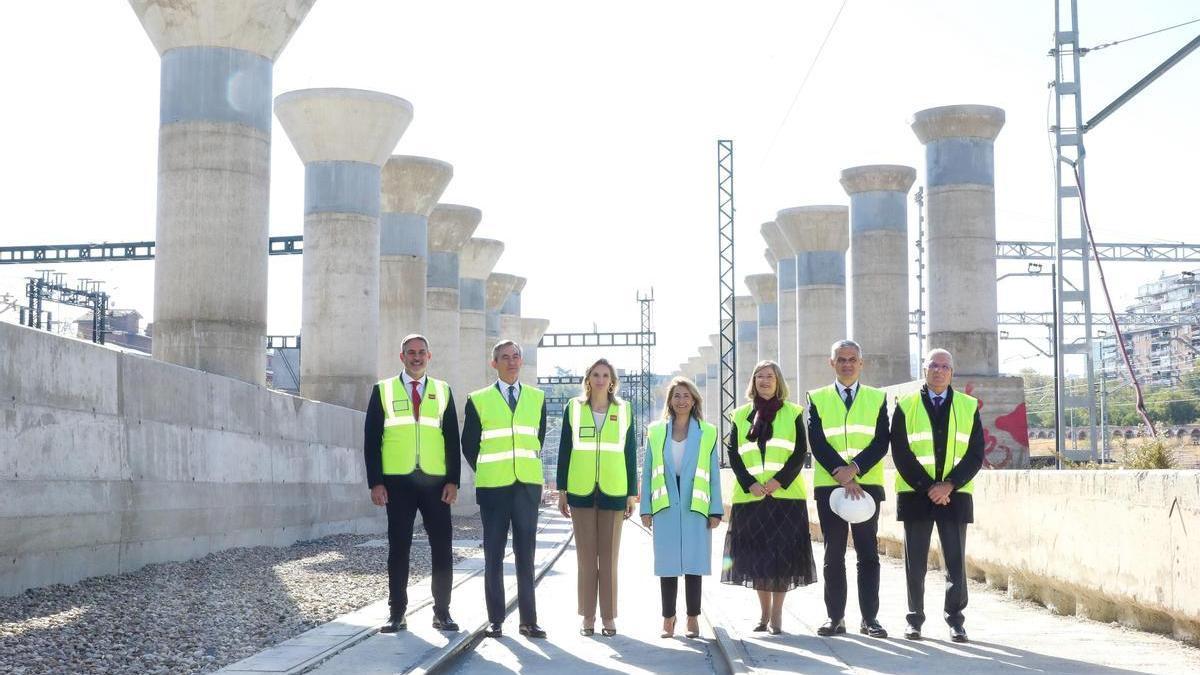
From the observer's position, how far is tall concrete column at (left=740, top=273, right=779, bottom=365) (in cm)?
5686

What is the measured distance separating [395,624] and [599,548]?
1.36m

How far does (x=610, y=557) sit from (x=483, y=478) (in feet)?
3.08

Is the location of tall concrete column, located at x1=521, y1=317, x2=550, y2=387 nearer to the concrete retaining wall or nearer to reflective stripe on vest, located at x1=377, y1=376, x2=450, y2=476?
the concrete retaining wall

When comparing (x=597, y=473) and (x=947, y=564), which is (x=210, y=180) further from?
(x=947, y=564)

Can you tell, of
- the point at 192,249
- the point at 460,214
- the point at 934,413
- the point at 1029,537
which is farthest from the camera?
the point at 460,214

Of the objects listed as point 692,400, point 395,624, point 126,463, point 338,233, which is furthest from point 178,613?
point 338,233

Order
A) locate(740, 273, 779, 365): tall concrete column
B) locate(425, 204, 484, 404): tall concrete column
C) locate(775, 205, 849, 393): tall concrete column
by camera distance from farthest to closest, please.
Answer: locate(740, 273, 779, 365): tall concrete column
locate(775, 205, 849, 393): tall concrete column
locate(425, 204, 484, 404): tall concrete column

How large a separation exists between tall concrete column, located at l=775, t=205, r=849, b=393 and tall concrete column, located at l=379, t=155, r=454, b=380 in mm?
11736

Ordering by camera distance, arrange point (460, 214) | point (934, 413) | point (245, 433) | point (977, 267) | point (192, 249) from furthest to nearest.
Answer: point (460, 214) → point (977, 267) → point (192, 249) → point (245, 433) → point (934, 413)

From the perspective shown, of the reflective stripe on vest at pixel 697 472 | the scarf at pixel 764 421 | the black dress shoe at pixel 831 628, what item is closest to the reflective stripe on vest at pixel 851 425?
the scarf at pixel 764 421

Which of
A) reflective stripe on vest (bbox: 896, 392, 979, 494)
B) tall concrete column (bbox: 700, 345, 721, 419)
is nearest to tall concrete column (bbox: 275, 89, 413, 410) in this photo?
reflective stripe on vest (bbox: 896, 392, 979, 494)

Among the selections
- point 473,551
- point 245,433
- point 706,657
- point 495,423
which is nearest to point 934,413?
point 706,657

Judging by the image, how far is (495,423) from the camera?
355 inches

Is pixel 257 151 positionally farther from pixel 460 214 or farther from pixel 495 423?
pixel 460 214
